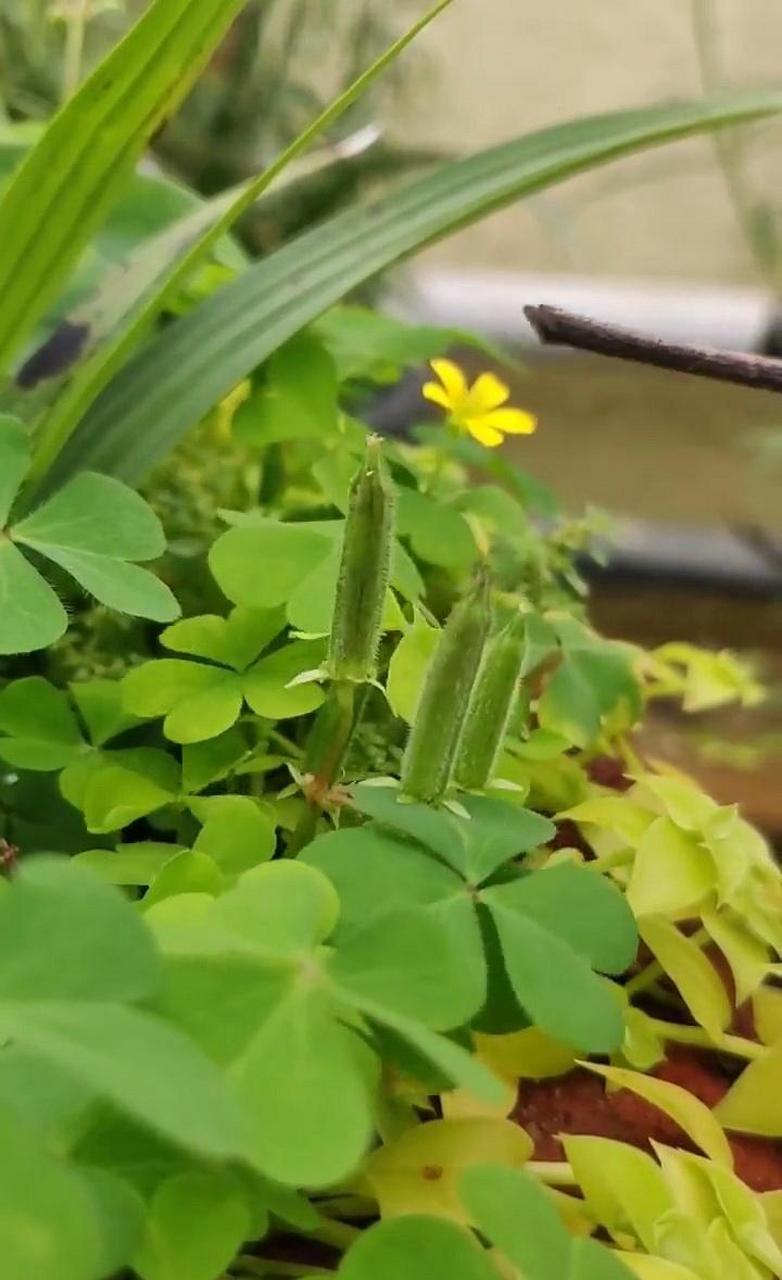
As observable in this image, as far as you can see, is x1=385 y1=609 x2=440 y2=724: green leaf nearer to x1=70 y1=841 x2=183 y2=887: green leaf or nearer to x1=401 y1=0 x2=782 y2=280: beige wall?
x1=70 y1=841 x2=183 y2=887: green leaf

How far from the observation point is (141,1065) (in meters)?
0.15

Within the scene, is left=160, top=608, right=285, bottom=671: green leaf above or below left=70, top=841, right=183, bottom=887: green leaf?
above

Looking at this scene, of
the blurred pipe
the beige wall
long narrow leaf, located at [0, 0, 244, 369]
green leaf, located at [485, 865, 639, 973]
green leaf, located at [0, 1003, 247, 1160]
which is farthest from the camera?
the beige wall

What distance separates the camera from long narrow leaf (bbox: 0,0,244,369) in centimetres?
35

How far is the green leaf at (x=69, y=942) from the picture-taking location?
6.6 inches

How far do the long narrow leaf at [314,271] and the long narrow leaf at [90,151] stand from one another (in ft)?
0.14

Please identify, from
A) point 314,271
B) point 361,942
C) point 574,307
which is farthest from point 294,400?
point 574,307

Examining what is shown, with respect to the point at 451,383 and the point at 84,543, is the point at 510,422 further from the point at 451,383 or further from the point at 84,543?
the point at 84,543

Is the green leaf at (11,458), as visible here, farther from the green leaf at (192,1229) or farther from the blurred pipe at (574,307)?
the blurred pipe at (574,307)

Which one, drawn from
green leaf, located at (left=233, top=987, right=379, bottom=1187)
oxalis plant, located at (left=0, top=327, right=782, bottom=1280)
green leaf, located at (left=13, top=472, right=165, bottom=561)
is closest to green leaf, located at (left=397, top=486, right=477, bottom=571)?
oxalis plant, located at (left=0, top=327, right=782, bottom=1280)

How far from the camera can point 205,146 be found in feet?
3.95

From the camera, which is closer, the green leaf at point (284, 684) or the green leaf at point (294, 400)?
the green leaf at point (284, 684)

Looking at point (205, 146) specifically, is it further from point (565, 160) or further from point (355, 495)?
point (355, 495)

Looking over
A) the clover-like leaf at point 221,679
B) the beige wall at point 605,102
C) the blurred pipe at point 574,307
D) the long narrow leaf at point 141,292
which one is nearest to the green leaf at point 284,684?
the clover-like leaf at point 221,679
